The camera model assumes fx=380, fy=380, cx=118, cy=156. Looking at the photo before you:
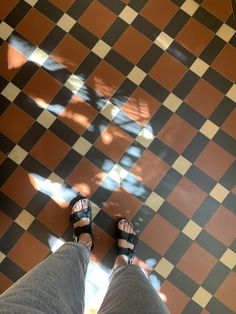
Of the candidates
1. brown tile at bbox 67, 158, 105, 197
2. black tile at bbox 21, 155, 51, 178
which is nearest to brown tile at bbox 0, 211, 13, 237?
black tile at bbox 21, 155, 51, 178

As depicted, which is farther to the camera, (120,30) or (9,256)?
(120,30)

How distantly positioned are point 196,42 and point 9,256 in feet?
6.33

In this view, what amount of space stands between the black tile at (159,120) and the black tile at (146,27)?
0.52m

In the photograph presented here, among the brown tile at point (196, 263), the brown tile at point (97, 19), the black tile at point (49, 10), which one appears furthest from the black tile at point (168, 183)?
the black tile at point (49, 10)

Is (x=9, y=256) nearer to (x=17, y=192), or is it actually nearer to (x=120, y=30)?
(x=17, y=192)

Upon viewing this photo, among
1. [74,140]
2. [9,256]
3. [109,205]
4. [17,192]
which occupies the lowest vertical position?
[9,256]

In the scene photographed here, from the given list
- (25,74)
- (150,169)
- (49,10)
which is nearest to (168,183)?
(150,169)

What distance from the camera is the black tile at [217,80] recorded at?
2633 millimetres

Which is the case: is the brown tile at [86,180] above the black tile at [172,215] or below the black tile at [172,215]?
below

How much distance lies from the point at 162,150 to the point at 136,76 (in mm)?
545

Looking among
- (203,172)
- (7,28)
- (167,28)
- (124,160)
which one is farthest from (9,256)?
(167,28)

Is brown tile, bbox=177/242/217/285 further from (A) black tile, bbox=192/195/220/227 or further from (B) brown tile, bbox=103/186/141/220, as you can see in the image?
(B) brown tile, bbox=103/186/141/220

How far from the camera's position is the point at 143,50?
8.71 ft

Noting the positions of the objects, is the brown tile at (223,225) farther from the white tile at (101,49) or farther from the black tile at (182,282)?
the white tile at (101,49)
